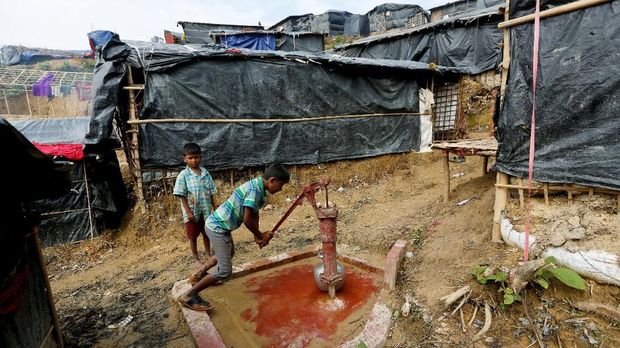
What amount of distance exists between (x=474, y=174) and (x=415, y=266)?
4.46 meters

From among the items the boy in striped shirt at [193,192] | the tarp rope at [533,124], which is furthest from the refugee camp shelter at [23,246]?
the tarp rope at [533,124]

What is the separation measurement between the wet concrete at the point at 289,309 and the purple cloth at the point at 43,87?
18259mm

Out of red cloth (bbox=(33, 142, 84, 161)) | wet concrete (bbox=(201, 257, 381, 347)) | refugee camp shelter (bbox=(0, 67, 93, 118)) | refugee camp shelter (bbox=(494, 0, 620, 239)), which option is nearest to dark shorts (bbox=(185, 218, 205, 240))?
wet concrete (bbox=(201, 257, 381, 347))

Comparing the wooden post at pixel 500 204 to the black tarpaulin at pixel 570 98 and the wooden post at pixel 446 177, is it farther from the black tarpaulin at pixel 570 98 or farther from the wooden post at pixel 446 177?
the wooden post at pixel 446 177

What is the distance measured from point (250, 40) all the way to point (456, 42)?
10.1 metres

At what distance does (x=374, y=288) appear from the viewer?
3771mm

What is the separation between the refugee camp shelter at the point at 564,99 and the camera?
9.44ft

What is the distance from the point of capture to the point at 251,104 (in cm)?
737

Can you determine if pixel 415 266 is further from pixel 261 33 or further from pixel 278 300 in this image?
pixel 261 33

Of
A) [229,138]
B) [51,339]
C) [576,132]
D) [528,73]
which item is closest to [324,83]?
[229,138]

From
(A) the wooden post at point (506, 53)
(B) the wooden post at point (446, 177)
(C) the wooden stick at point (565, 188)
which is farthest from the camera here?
(B) the wooden post at point (446, 177)

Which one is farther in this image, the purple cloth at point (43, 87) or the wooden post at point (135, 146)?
the purple cloth at point (43, 87)

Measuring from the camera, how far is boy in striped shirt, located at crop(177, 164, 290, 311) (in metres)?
3.15

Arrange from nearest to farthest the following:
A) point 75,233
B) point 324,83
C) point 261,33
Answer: point 75,233, point 324,83, point 261,33
